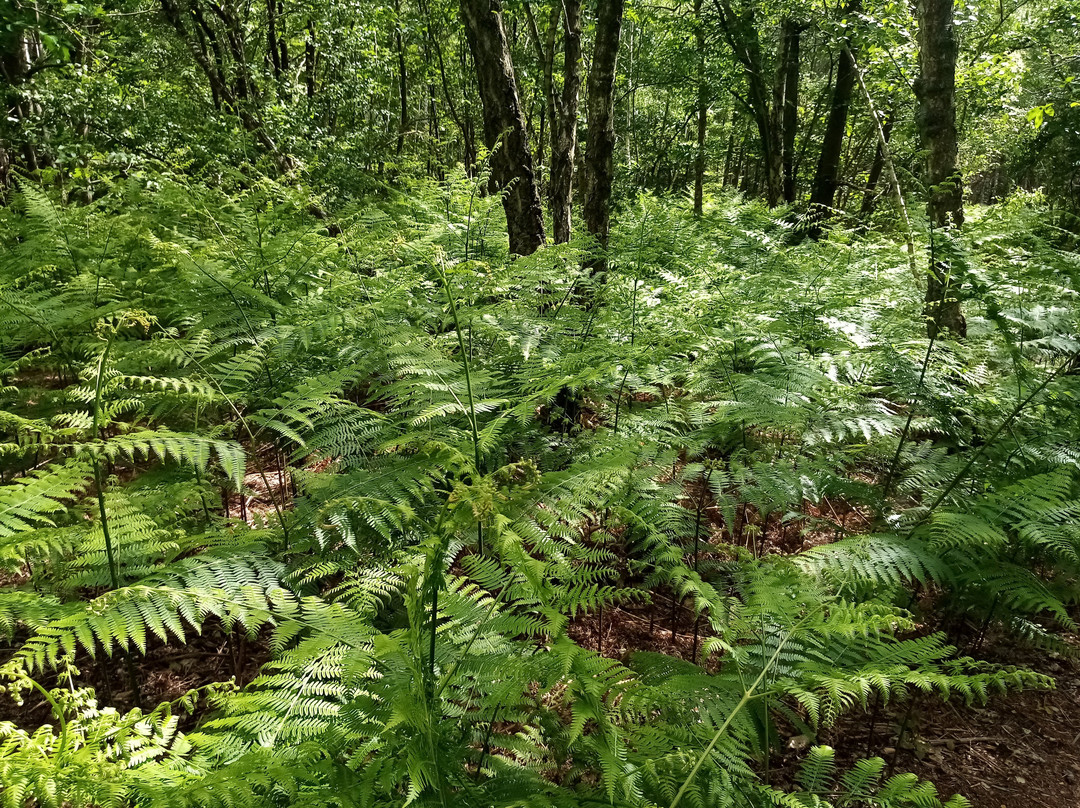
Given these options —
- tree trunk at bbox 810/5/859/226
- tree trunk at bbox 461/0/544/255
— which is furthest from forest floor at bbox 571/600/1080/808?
tree trunk at bbox 810/5/859/226

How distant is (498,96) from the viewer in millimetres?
4289

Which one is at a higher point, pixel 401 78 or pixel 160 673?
pixel 401 78

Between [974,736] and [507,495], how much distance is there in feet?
9.16

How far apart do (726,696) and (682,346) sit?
184cm

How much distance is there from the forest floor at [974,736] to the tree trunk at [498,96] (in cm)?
304

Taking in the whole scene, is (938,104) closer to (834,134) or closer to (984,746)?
(984,746)

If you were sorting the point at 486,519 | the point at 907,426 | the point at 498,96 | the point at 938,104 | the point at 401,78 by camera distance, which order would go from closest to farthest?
the point at 486,519, the point at 907,426, the point at 498,96, the point at 938,104, the point at 401,78

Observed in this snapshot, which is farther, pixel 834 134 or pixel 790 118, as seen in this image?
pixel 790 118

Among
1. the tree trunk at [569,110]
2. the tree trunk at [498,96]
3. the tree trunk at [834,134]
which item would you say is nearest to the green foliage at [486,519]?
the tree trunk at [498,96]

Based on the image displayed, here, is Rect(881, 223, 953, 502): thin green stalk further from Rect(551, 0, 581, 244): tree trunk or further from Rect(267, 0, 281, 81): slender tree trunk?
Rect(267, 0, 281, 81): slender tree trunk

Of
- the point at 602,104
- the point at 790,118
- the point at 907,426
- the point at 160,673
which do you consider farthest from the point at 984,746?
the point at 790,118

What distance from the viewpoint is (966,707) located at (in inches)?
117

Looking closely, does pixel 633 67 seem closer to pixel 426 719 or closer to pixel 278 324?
pixel 278 324

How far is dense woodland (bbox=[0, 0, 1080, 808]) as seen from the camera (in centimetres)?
174
